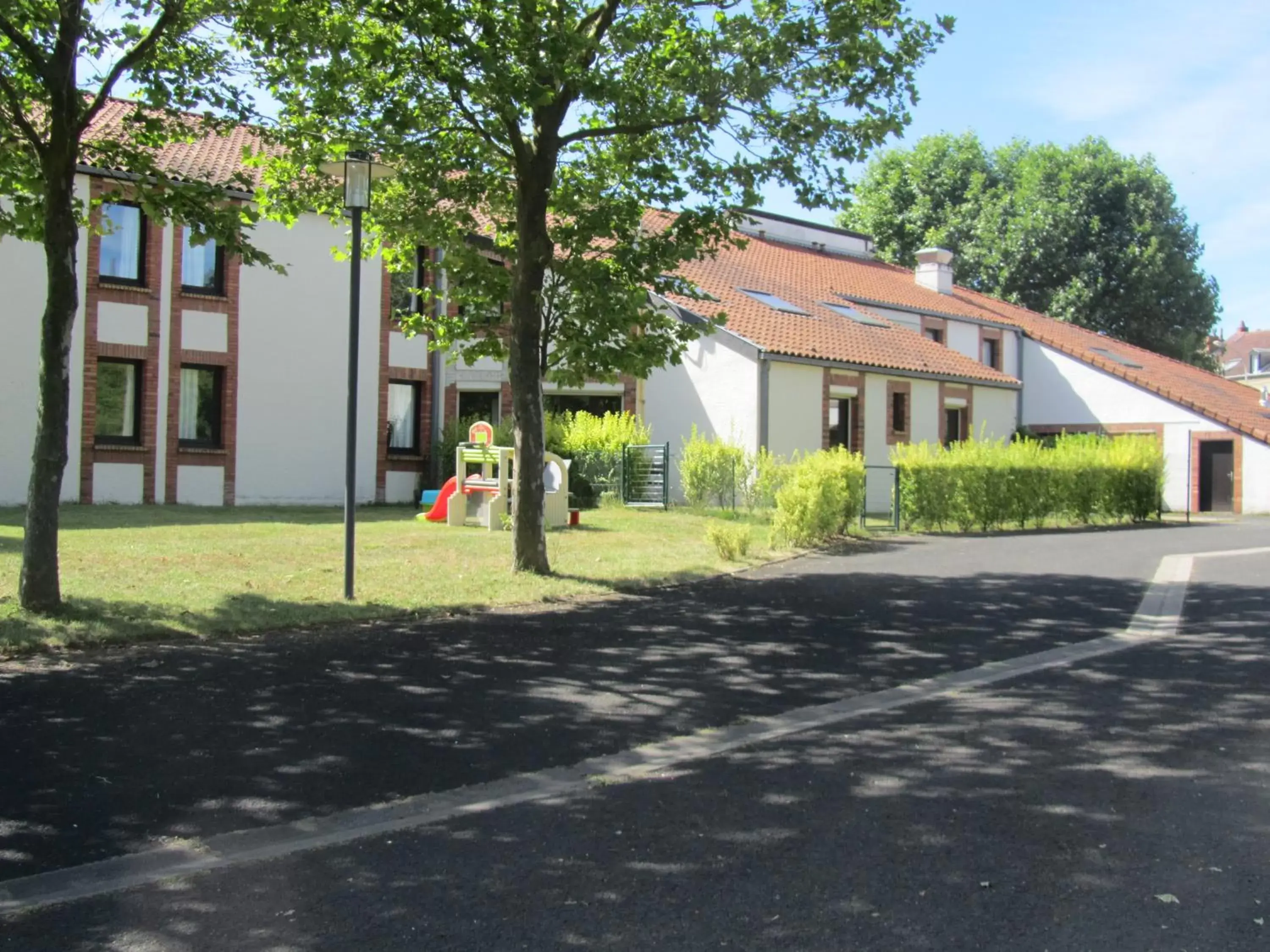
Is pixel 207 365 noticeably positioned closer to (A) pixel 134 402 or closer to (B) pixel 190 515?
(A) pixel 134 402

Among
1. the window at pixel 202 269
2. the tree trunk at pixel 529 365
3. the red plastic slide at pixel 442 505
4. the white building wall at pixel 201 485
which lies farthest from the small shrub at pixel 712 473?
the tree trunk at pixel 529 365

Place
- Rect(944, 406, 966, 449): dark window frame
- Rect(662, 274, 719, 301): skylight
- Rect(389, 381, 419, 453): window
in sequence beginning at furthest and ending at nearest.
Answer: Rect(944, 406, 966, 449): dark window frame → Rect(389, 381, 419, 453): window → Rect(662, 274, 719, 301): skylight

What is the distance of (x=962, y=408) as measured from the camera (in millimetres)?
33219

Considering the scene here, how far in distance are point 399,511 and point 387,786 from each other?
17411 mm

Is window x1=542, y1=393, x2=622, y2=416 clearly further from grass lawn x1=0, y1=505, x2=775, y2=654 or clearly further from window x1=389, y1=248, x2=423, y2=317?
grass lawn x1=0, y1=505, x2=775, y2=654

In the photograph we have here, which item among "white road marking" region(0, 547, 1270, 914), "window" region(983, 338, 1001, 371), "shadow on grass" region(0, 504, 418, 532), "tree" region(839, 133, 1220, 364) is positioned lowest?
"white road marking" region(0, 547, 1270, 914)

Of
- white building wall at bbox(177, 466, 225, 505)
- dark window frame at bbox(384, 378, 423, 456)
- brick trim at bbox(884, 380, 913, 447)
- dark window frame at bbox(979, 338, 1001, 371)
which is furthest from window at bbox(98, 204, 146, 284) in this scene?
dark window frame at bbox(979, 338, 1001, 371)

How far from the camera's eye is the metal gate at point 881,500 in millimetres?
20828

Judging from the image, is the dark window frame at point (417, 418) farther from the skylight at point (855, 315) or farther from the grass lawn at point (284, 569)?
the skylight at point (855, 315)

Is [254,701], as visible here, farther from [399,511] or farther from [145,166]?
[399,511]

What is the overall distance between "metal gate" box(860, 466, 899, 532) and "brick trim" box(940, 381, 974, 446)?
5450 mm

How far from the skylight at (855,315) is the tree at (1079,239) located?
1797 centimetres

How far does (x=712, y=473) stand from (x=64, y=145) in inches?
576

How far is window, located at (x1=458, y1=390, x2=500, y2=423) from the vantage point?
26.8 metres
